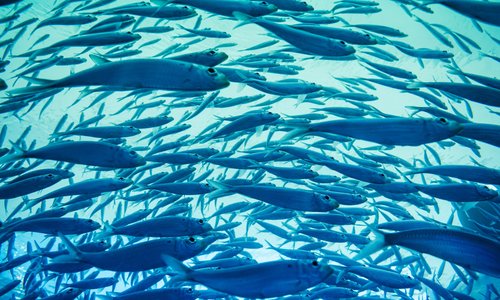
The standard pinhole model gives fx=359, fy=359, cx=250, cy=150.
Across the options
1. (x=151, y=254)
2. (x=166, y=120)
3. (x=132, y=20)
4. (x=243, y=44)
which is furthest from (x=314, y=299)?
(x=243, y=44)

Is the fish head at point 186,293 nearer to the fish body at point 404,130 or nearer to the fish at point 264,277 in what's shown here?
the fish at point 264,277

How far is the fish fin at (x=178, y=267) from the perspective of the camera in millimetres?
2754

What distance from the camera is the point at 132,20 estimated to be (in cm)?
457

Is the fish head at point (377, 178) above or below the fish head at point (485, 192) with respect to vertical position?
above

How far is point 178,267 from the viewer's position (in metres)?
2.77

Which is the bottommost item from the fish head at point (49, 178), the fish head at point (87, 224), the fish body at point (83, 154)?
the fish head at point (87, 224)

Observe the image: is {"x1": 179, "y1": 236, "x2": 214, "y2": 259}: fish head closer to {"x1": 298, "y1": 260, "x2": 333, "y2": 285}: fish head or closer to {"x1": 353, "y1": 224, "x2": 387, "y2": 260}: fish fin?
{"x1": 298, "y1": 260, "x2": 333, "y2": 285}: fish head

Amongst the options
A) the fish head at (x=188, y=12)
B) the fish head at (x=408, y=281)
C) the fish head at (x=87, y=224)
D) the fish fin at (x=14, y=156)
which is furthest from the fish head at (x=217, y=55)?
the fish head at (x=408, y=281)

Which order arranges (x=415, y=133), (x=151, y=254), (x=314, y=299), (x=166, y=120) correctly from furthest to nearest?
1. (x=166, y=120)
2. (x=314, y=299)
3. (x=151, y=254)
4. (x=415, y=133)

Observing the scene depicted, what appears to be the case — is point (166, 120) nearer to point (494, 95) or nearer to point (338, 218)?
point (338, 218)

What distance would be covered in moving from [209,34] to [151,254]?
344cm

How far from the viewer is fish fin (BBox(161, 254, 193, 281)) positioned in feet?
9.04

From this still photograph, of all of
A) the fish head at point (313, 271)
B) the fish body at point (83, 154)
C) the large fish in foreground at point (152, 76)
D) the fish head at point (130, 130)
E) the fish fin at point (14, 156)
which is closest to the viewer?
the large fish in foreground at point (152, 76)

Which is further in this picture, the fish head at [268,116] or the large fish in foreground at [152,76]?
the fish head at [268,116]
